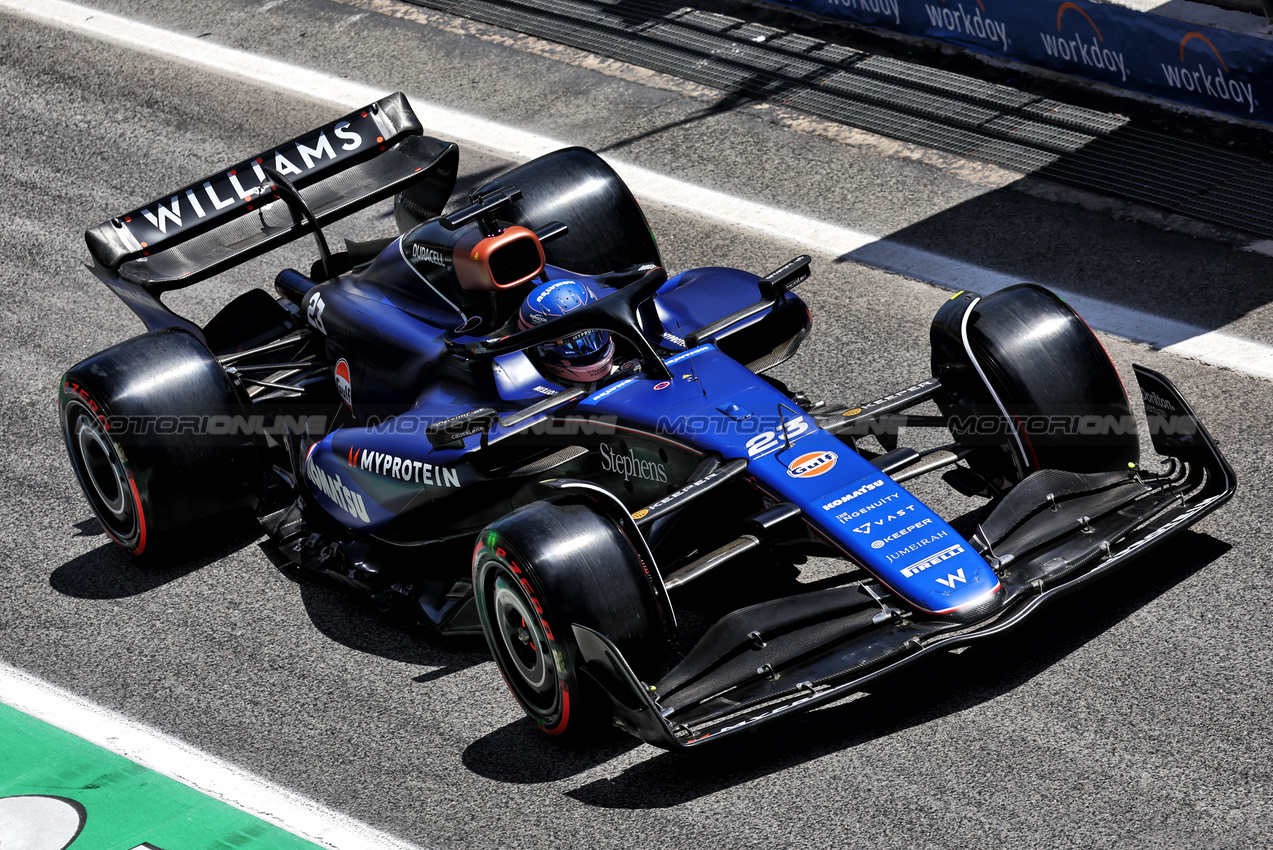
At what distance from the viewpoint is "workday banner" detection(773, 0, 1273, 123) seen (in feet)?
34.3

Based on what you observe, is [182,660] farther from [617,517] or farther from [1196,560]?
[1196,560]

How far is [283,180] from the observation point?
26.6 ft

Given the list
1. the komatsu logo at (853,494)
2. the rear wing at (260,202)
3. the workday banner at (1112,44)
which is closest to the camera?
the komatsu logo at (853,494)

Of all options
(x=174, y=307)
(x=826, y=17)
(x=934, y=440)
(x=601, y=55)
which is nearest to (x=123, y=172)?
(x=174, y=307)

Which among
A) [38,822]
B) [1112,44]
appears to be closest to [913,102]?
[1112,44]

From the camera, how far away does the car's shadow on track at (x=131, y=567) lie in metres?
7.43

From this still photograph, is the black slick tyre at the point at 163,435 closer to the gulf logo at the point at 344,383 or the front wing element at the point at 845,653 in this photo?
the gulf logo at the point at 344,383

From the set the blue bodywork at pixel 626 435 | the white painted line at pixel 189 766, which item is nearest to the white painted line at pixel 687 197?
the blue bodywork at pixel 626 435

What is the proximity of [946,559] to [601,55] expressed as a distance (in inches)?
332

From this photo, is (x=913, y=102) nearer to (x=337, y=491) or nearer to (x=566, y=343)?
(x=566, y=343)

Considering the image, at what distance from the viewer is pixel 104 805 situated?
19.7 ft

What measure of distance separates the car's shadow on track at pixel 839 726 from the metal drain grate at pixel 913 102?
441 cm

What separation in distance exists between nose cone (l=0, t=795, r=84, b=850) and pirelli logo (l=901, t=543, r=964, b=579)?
3.42 meters
